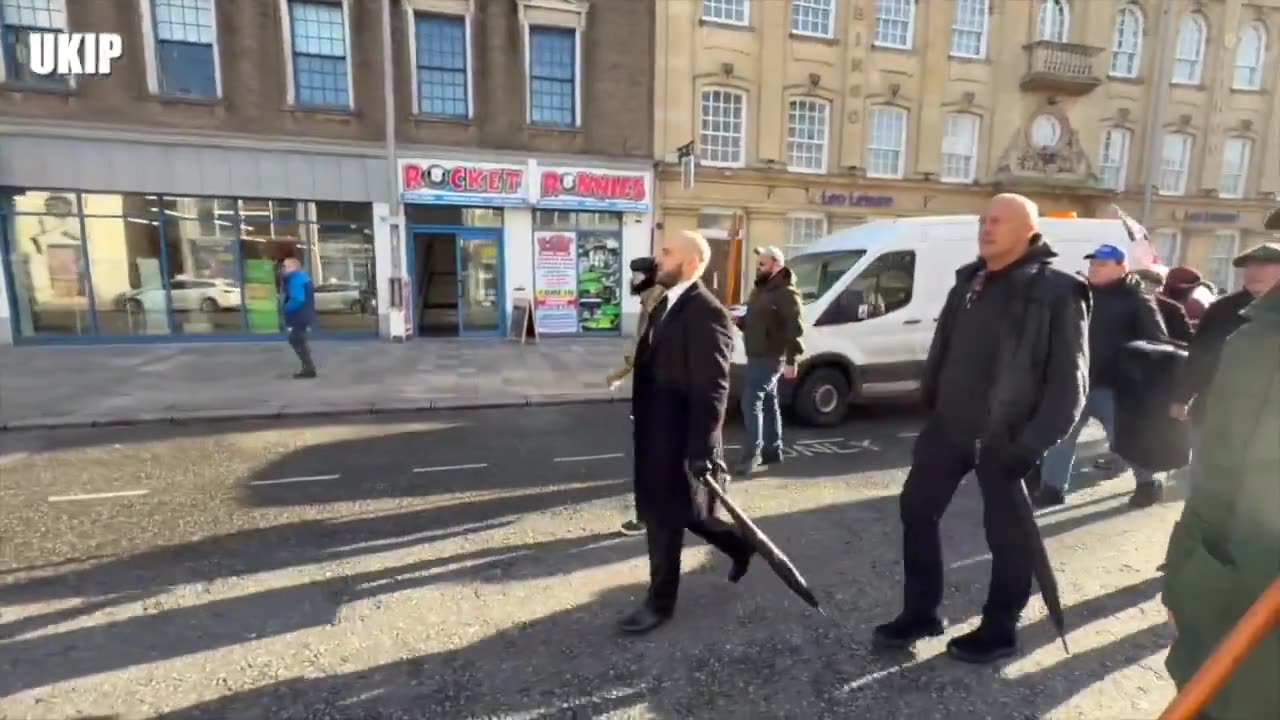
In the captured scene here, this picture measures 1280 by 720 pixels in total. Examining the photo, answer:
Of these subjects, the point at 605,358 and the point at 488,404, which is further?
the point at 605,358

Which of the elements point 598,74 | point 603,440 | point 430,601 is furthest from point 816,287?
point 598,74

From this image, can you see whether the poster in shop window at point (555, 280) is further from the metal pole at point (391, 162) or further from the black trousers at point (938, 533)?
the black trousers at point (938, 533)

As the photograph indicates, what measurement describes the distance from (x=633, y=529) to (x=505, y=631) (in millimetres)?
1329

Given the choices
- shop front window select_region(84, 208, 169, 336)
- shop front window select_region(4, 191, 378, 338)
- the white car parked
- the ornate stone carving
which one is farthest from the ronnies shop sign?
the ornate stone carving

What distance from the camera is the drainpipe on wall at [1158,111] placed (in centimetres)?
1734

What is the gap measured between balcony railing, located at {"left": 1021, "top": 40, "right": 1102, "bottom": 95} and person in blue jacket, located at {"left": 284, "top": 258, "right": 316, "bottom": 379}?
703 inches

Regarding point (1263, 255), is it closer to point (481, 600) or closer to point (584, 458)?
point (481, 600)

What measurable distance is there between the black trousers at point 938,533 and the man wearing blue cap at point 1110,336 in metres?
2.15

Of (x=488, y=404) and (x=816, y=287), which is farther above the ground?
(x=816, y=287)

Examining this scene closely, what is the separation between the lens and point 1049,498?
4.88 metres

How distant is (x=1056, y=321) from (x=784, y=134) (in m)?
14.1

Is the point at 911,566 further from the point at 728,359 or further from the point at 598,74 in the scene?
the point at 598,74

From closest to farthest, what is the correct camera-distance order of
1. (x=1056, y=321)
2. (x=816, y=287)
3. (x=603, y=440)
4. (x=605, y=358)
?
(x=1056, y=321) < (x=603, y=440) < (x=816, y=287) < (x=605, y=358)

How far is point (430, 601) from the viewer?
3438mm
